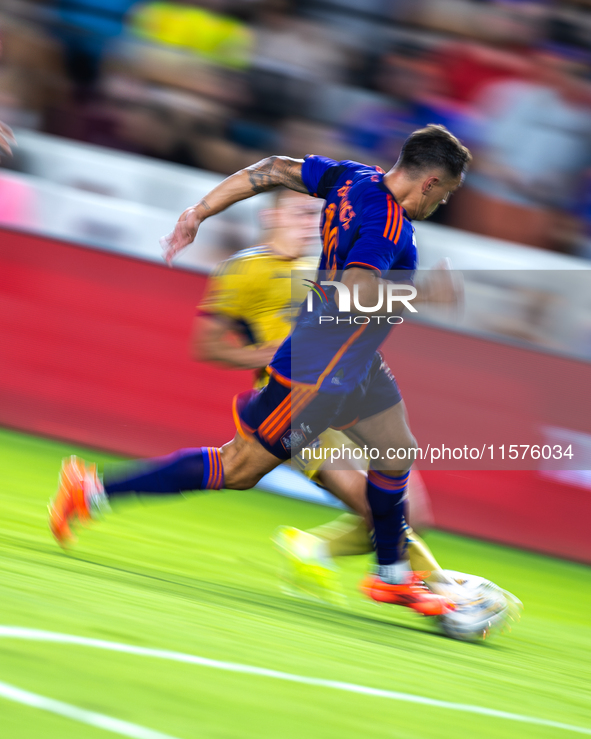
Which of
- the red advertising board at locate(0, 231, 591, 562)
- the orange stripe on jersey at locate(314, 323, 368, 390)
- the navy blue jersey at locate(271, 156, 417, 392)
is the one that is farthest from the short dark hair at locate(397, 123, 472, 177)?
the red advertising board at locate(0, 231, 591, 562)

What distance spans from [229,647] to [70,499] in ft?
3.79

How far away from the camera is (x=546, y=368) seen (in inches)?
273

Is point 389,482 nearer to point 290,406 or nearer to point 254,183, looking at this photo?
point 290,406

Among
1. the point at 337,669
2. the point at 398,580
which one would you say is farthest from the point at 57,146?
the point at 337,669

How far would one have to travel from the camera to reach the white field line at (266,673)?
104 inches

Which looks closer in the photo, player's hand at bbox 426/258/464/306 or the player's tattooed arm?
player's hand at bbox 426/258/464/306

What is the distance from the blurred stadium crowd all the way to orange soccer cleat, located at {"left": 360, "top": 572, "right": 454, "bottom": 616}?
4.24 metres

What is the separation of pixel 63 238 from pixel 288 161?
362 cm

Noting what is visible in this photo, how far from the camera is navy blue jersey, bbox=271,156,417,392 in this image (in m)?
3.64

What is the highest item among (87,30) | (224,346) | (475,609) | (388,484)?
(87,30)

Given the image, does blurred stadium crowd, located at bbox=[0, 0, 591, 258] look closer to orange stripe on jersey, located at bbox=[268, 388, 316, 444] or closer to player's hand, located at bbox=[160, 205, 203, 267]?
player's hand, located at bbox=[160, 205, 203, 267]

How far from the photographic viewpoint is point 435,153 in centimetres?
372

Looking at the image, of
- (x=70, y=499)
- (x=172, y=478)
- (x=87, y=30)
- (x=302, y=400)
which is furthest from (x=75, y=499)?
(x=87, y=30)

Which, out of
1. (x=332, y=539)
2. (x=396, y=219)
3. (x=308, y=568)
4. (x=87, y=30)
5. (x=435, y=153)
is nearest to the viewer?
(x=396, y=219)
